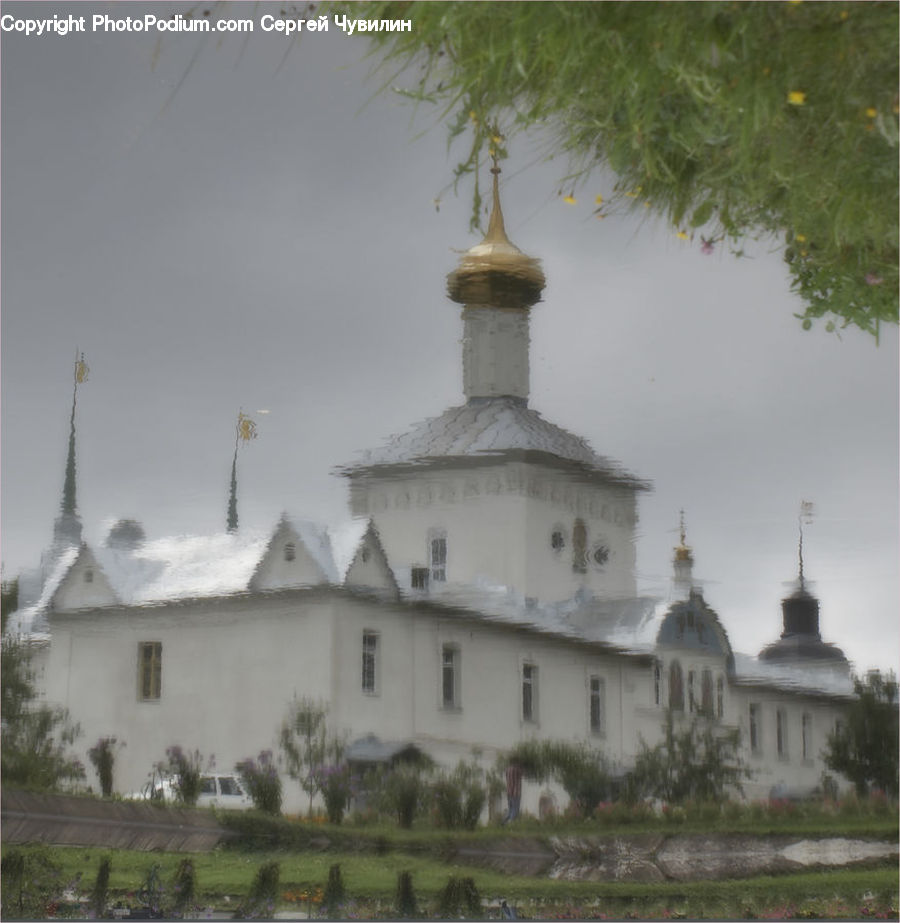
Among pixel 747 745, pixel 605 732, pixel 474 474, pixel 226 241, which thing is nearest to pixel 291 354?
pixel 226 241

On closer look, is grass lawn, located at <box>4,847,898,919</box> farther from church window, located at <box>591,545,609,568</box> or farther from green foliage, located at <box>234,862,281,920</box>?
church window, located at <box>591,545,609,568</box>

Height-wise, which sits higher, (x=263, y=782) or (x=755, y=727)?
(x=755, y=727)

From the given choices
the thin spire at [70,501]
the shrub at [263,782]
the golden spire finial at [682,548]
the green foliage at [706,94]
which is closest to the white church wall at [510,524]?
the golden spire finial at [682,548]

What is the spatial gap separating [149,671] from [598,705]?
6.84 ft

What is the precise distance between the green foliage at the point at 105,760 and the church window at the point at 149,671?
0.83 feet

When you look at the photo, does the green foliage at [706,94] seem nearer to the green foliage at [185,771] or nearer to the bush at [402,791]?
the bush at [402,791]

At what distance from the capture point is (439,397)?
611 cm

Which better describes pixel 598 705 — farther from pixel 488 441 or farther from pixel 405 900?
pixel 488 441

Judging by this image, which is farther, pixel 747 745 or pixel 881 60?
pixel 747 745

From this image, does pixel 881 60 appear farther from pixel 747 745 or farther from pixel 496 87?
pixel 747 745

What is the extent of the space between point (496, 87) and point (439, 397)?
2.99 m

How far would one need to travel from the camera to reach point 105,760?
588 centimetres

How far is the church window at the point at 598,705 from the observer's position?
19.8 feet

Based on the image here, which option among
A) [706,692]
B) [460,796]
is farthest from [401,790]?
[706,692]
